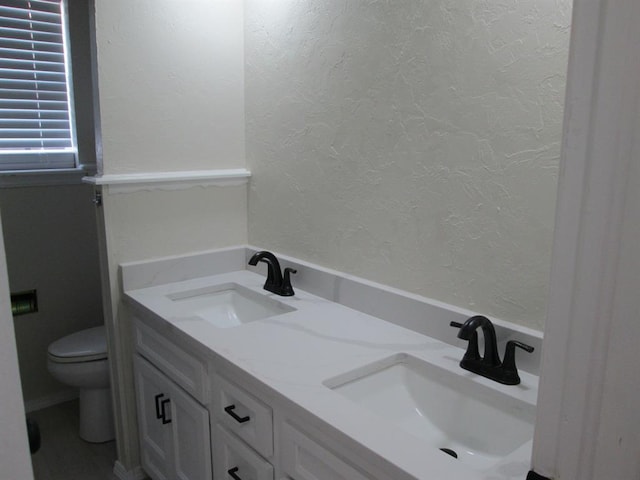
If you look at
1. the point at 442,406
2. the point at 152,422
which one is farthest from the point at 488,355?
the point at 152,422

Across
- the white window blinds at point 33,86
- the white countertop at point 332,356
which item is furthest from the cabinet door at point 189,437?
the white window blinds at point 33,86

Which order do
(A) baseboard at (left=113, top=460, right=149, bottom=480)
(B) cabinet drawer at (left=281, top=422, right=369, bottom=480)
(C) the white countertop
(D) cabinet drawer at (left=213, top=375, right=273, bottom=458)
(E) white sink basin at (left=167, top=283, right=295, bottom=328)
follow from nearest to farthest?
(C) the white countertop
(B) cabinet drawer at (left=281, top=422, right=369, bottom=480)
(D) cabinet drawer at (left=213, top=375, right=273, bottom=458)
(E) white sink basin at (left=167, top=283, right=295, bottom=328)
(A) baseboard at (left=113, top=460, right=149, bottom=480)

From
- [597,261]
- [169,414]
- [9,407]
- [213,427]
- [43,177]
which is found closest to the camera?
[9,407]

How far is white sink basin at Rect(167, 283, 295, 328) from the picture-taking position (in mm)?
1862

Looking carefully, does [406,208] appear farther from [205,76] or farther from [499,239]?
[205,76]

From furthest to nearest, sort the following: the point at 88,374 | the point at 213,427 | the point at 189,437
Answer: the point at 88,374 < the point at 189,437 < the point at 213,427

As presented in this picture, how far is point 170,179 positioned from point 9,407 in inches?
61.3

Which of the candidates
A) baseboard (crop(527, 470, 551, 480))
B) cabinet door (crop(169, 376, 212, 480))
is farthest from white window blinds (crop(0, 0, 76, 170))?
baseboard (crop(527, 470, 551, 480))

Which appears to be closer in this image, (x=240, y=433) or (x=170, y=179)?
(x=240, y=433)

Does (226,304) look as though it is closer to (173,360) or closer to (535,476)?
(173,360)

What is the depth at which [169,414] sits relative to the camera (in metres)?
1.74

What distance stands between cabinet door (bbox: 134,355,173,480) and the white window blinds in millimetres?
1307

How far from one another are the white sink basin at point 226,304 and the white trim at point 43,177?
3.54 ft

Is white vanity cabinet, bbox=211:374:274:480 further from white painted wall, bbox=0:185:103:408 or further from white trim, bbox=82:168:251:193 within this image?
white painted wall, bbox=0:185:103:408
